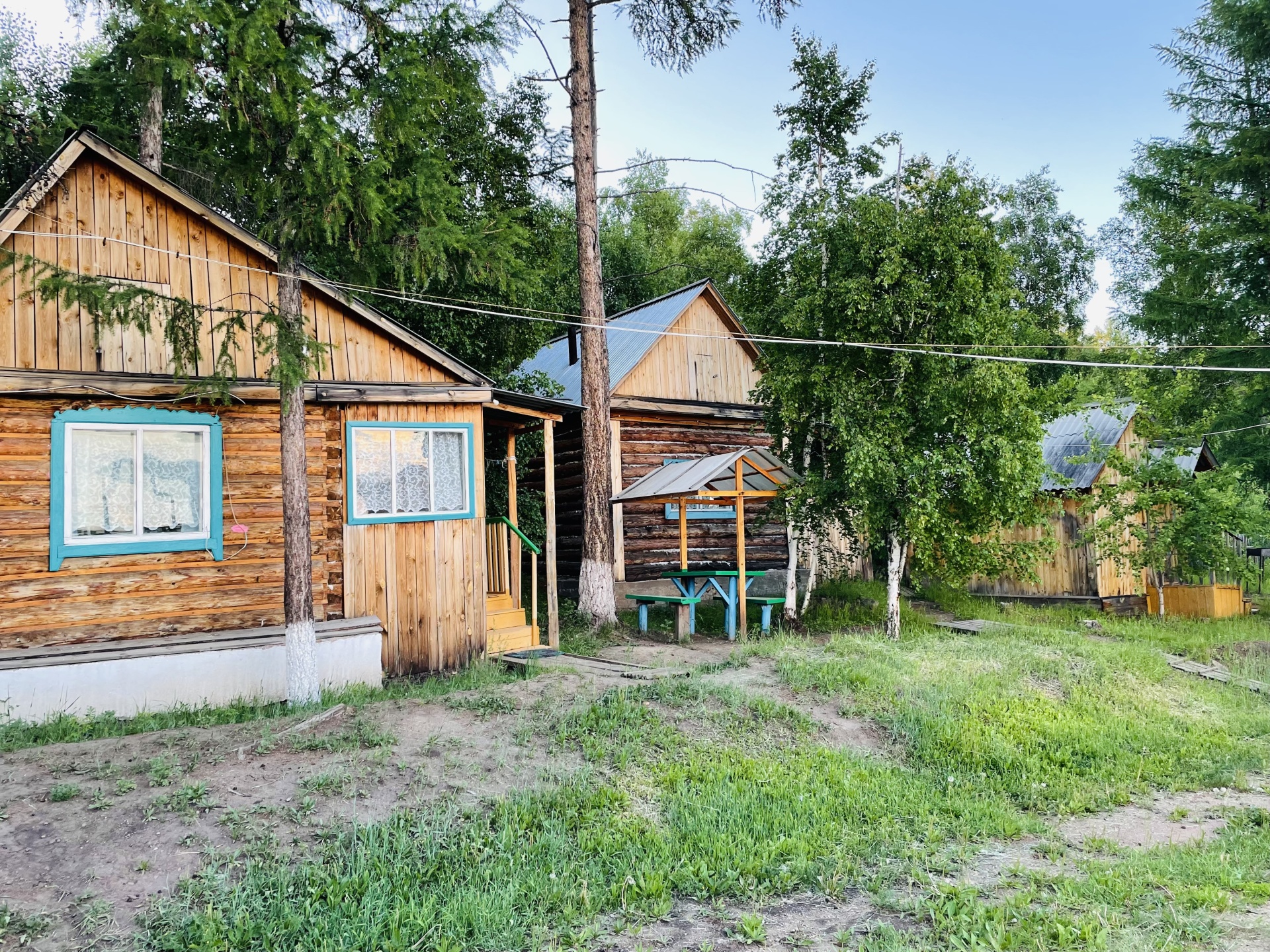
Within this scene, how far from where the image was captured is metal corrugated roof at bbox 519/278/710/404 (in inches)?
698

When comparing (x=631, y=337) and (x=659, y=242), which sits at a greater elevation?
(x=659, y=242)

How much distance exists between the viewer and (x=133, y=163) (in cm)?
931

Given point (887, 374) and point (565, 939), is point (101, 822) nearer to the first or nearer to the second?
point (565, 939)

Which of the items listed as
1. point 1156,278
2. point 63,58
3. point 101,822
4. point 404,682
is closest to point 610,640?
point 404,682

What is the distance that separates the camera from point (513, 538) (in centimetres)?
1267

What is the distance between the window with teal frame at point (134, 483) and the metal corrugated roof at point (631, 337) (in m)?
8.39

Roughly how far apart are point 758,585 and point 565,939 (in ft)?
45.7

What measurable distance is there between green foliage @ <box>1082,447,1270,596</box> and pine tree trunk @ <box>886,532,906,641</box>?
5.00 metres

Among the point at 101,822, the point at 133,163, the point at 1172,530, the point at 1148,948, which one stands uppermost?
the point at 133,163

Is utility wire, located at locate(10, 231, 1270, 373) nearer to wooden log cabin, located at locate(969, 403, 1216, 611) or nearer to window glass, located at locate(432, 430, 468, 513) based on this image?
window glass, located at locate(432, 430, 468, 513)

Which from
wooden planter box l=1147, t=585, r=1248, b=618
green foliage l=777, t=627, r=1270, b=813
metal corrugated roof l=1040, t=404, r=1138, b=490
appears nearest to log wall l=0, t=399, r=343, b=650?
green foliage l=777, t=627, r=1270, b=813

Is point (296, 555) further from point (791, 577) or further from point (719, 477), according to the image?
point (791, 577)

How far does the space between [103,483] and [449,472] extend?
367 centimetres

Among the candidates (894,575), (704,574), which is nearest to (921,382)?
(894,575)
